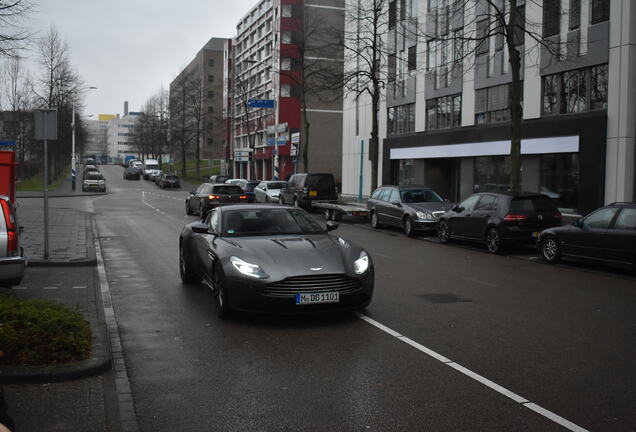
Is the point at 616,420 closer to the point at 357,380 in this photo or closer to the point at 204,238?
the point at 357,380

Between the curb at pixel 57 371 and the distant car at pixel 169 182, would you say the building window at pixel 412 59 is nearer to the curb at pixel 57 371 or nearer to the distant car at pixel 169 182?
the distant car at pixel 169 182

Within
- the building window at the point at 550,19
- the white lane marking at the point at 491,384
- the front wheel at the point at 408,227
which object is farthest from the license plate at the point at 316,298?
the building window at the point at 550,19

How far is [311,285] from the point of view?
7.56 metres

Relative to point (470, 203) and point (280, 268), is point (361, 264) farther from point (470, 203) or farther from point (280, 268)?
point (470, 203)

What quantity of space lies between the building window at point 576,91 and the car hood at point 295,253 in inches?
760

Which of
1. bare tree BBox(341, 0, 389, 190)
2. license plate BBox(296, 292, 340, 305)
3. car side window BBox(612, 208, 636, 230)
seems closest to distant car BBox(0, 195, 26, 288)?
license plate BBox(296, 292, 340, 305)

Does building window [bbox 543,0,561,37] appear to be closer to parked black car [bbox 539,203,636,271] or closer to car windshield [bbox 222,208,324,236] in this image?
parked black car [bbox 539,203,636,271]

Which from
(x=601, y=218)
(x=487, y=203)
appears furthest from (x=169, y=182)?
(x=601, y=218)

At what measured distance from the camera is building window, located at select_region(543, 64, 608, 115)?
Answer: 2448 cm

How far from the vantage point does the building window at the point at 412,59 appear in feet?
123

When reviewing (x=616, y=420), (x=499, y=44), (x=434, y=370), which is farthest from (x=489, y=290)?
(x=499, y=44)

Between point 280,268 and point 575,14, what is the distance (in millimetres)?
22252

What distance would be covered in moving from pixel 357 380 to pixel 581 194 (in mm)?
21678

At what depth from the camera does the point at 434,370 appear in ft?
19.6
